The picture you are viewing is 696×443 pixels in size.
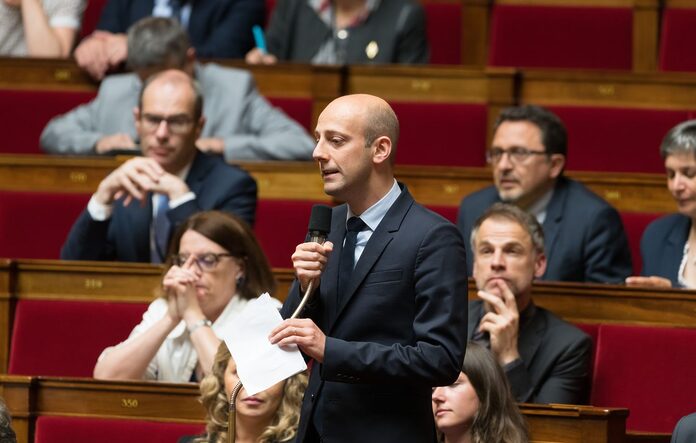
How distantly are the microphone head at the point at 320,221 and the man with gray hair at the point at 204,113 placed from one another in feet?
2.90

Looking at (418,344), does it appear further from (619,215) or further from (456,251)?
(619,215)

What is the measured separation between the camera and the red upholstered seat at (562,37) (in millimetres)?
2123

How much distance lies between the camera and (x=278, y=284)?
147cm

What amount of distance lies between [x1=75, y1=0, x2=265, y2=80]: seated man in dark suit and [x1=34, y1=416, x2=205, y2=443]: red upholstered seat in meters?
0.90

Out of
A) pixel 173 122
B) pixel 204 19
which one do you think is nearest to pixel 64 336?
pixel 173 122

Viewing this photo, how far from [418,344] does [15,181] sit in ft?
3.30

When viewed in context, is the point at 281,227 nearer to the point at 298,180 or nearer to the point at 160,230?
the point at 298,180

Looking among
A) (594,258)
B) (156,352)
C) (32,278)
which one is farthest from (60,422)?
(594,258)

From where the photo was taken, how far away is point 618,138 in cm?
190

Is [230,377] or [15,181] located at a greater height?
[15,181]

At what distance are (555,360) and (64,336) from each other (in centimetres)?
50

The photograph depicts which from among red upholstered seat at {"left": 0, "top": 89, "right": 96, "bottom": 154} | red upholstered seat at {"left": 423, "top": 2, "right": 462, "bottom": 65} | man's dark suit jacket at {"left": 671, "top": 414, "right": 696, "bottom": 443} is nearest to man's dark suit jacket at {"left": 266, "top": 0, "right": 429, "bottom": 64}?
red upholstered seat at {"left": 423, "top": 2, "right": 462, "bottom": 65}

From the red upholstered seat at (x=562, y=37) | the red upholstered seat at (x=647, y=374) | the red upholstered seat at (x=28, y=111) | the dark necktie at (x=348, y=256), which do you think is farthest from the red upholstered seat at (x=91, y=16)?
the dark necktie at (x=348, y=256)

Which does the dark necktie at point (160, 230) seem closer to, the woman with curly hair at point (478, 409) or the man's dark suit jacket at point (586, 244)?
the man's dark suit jacket at point (586, 244)
